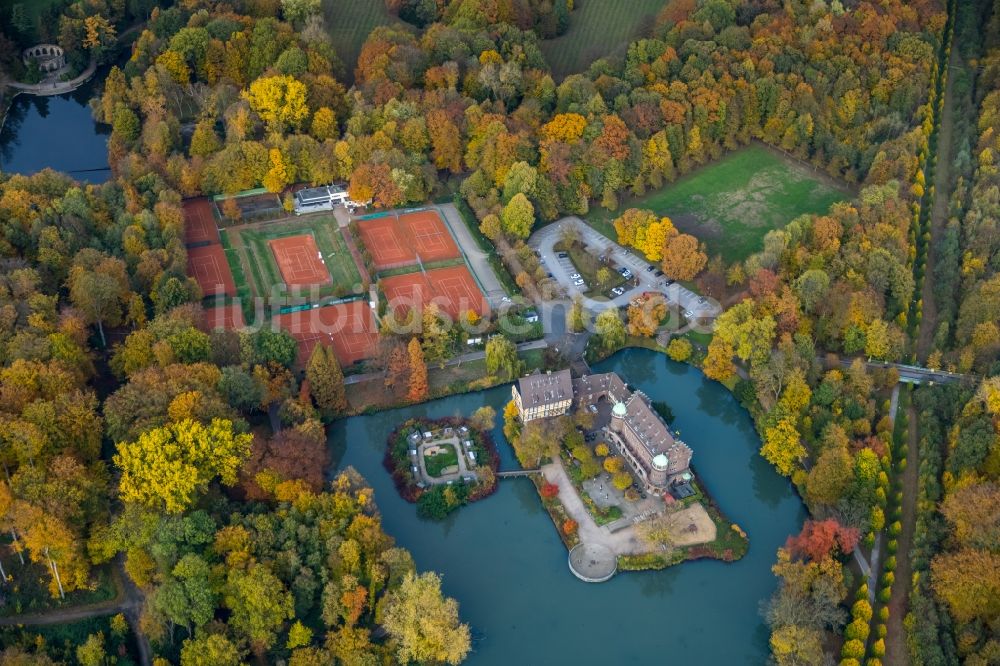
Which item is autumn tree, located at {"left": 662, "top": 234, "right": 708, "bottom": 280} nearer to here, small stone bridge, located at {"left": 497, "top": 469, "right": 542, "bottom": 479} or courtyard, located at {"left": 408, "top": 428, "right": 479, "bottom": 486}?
small stone bridge, located at {"left": 497, "top": 469, "right": 542, "bottom": 479}

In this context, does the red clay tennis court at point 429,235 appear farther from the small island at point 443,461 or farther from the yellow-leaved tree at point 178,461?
the yellow-leaved tree at point 178,461

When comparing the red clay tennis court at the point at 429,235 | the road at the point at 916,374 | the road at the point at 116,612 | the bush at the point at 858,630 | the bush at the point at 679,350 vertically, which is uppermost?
the red clay tennis court at the point at 429,235

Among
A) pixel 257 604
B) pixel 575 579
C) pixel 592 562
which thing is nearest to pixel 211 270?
pixel 257 604

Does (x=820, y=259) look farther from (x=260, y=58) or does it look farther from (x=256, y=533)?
(x=260, y=58)

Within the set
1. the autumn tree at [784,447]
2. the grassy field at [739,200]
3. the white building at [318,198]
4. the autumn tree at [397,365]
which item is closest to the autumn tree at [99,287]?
the white building at [318,198]

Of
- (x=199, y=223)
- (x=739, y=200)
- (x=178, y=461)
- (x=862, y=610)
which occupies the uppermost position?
(x=199, y=223)

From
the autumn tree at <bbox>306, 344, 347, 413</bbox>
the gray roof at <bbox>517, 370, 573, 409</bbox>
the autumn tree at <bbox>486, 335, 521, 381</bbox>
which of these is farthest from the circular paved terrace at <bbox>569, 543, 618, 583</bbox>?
the autumn tree at <bbox>306, 344, 347, 413</bbox>

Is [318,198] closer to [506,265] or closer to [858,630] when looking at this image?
[506,265]
